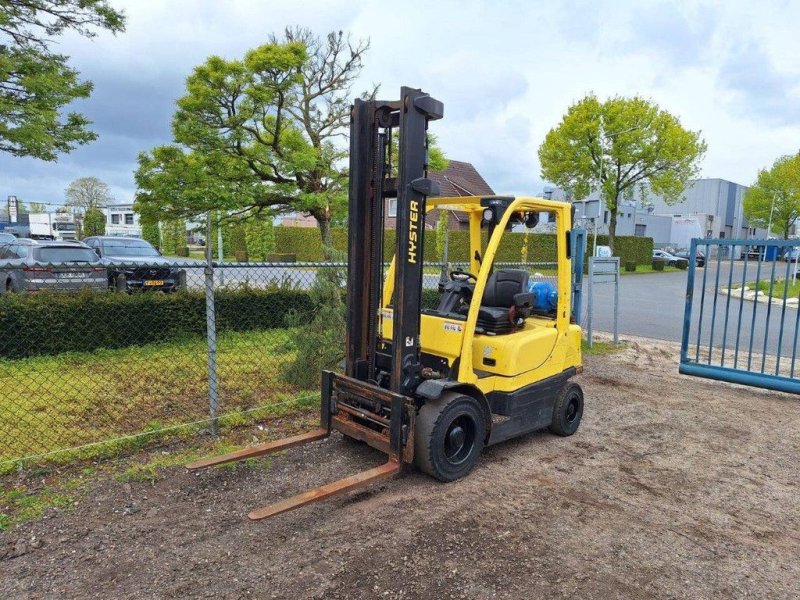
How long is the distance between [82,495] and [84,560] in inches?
33.0

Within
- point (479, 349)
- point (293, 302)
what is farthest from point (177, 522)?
point (293, 302)

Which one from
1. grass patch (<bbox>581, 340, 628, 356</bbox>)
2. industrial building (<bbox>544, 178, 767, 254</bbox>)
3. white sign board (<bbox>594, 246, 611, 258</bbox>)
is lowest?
grass patch (<bbox>581, 340, 628, 356</bbox>)

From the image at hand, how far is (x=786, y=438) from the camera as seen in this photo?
5516 mm

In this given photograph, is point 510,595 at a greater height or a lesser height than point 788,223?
lesser

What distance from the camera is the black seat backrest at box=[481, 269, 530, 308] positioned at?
188 inches

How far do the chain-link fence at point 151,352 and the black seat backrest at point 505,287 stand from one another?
6.46 ft

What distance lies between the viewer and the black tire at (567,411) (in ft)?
17.1

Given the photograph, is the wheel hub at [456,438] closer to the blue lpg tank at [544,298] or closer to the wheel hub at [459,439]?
the wheel hub at [459,439]

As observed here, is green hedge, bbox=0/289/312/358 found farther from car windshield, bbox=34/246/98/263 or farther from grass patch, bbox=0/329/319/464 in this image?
car windshield, bbox=34/246/98/263

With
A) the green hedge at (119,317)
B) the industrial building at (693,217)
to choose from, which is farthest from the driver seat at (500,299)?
the industrial building at (693,217)

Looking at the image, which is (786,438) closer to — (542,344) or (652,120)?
(542,344)

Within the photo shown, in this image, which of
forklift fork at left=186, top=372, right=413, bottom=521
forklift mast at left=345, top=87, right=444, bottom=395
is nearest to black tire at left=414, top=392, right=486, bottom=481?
forklift fork at left=186, top=372, right=413, bottom=521

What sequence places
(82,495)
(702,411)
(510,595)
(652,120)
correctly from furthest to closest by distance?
1. (652,120)
2. (702,411)
3. (82,495)
4. (510,595)

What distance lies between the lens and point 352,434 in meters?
4.34
